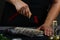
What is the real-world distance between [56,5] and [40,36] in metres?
0.70

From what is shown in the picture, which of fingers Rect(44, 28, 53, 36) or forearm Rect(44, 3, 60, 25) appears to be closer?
fingers Rect(44, 28, 53, 36)

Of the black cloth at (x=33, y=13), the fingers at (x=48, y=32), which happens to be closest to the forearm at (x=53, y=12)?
the black cloth at (x=33, y=13)

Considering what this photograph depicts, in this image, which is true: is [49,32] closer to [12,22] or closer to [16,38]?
[16,38]

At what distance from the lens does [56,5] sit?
229 cm

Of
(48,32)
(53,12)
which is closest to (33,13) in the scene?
(53,12)

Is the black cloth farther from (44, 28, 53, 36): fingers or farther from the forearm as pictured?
(44, 28, 53, 36): fingers

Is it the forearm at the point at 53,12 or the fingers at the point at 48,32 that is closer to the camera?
the fingers at the point at 48,32

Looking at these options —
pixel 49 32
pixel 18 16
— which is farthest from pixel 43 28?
pixel 18 16

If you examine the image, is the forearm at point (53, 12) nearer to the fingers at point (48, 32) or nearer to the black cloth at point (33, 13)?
the black cloth at point (33, 13)

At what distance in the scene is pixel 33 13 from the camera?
7.60ft

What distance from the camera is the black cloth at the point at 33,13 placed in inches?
89.5

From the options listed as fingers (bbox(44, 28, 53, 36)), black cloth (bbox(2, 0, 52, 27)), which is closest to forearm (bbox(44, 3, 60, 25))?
black cloth (bbox(2, 0, 52, 27))

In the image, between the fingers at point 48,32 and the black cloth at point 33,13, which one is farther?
the black cloth at point 33,13

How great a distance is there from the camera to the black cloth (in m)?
2.27
